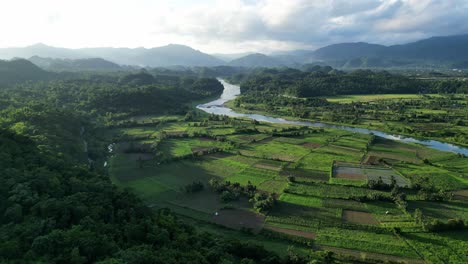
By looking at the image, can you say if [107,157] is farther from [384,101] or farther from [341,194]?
[384,101]

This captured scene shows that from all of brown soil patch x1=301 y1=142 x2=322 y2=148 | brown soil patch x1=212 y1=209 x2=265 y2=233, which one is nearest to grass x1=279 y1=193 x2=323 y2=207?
brown soil patch x1=212 y1=209 x2=265 y2=233

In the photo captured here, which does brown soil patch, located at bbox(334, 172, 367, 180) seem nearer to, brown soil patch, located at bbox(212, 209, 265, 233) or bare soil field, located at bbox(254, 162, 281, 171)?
bare soil field, located at bbox(254, 162, 281, 171)

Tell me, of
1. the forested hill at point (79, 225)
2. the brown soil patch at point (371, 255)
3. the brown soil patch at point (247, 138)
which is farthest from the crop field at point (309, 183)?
the forested hill at point (79, 225)

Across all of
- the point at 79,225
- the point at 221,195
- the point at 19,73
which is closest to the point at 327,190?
the point at 221,195

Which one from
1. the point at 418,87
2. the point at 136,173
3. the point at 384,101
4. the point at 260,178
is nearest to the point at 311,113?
the point at 384,101

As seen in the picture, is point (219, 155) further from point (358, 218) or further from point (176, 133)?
point (358, 218)
